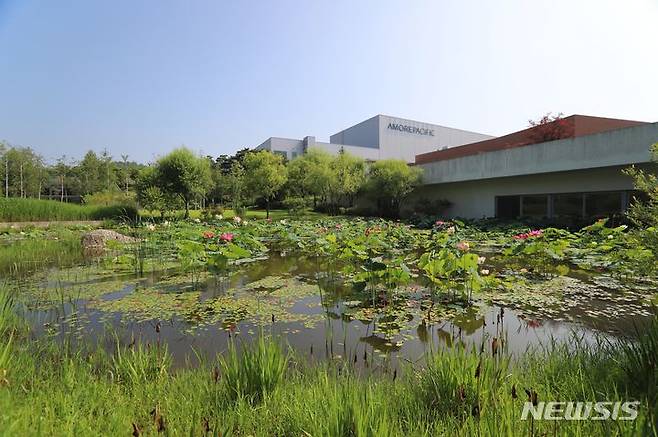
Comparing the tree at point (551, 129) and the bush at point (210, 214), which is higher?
the tree at point (551, 129)

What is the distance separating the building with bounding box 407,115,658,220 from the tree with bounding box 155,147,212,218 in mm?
12872

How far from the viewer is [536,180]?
50.5 feet

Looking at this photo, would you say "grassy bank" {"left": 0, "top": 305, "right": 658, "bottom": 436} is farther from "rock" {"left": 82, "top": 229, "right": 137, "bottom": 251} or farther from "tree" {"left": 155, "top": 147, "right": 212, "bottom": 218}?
"tree" {"left": 155, "top": 147, "right": 212, "bottom": 218}

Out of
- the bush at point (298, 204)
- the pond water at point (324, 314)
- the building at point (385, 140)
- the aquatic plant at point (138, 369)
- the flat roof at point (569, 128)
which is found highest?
the building at point (385, 140)

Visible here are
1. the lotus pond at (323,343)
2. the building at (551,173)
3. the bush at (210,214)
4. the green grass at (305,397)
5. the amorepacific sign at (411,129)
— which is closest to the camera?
the green grass at (305,397)

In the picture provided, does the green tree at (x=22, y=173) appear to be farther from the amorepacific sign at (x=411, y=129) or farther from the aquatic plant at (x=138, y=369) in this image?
the aquatic plant at (x=138, y=369)

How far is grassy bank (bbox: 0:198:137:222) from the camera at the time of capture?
15633 millimetres

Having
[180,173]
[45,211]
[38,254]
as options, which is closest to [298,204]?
[180,173]

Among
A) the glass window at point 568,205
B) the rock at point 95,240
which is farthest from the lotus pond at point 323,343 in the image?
the glass window at point 568,205

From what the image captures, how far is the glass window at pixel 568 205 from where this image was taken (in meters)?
13.8

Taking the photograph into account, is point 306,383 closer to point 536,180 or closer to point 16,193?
point 536,180

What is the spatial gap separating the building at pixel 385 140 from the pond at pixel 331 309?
115 feet

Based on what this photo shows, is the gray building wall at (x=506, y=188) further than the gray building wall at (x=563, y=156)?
Yes

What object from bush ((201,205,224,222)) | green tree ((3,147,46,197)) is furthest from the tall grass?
green tree ((3,147,46,197))
